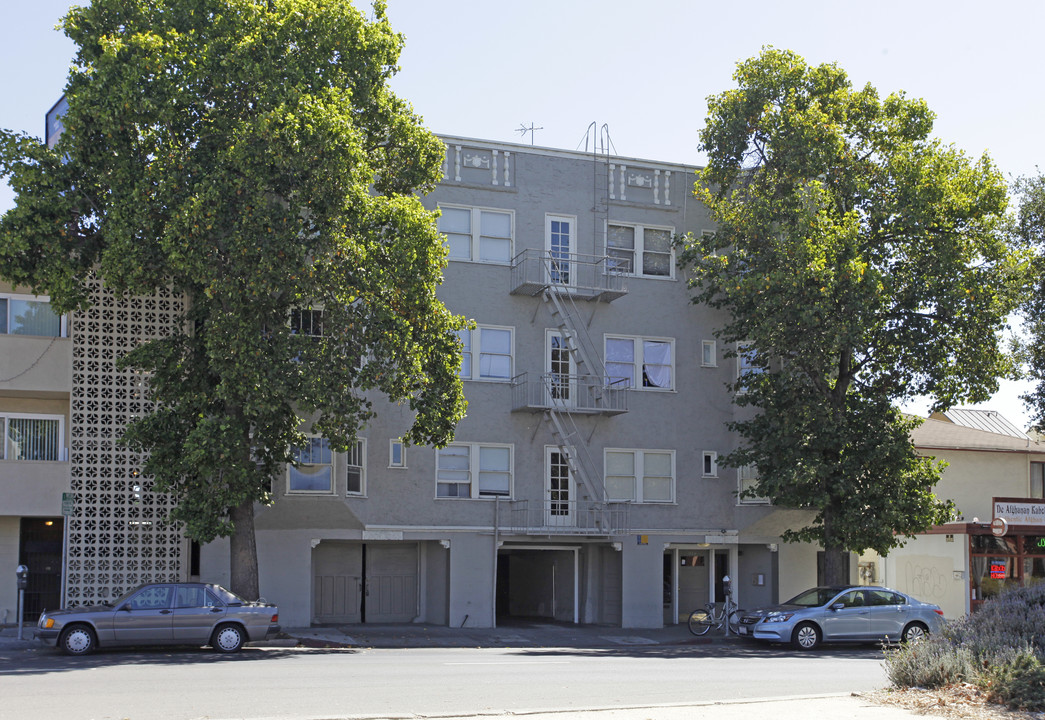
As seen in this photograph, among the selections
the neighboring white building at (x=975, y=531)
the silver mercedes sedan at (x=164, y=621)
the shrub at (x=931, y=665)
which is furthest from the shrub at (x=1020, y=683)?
the neighboring white building at (x=975, y=531)

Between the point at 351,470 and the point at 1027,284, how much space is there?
1869cm

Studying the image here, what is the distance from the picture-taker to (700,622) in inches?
1103

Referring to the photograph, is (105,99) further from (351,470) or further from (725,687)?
(725,687)

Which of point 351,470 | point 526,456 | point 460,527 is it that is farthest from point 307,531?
point 526,456

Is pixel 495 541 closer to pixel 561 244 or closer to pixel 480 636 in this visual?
pixel 480 636

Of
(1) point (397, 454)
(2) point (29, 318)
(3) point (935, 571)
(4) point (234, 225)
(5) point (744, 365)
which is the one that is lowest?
(3) point (935, 571)

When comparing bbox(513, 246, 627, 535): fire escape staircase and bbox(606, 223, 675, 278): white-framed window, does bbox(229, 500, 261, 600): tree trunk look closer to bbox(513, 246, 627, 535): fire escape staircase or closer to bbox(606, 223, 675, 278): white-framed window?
bbox(513, 246, 627, 535): fire escape staircase

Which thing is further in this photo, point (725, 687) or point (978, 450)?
point (978, 450)

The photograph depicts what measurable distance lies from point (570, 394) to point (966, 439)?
15757 mm

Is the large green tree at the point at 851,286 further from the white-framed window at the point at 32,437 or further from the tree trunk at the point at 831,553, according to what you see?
the white-framed window at the point at 32,437

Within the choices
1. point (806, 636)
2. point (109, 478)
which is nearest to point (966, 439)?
point (806, 636)

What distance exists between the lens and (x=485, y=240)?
30.1 m

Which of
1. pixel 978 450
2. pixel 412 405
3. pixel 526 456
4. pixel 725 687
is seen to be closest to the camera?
pixel 725 687

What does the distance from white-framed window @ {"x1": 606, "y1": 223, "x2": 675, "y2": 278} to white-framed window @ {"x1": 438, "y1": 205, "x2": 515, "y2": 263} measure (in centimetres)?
299
